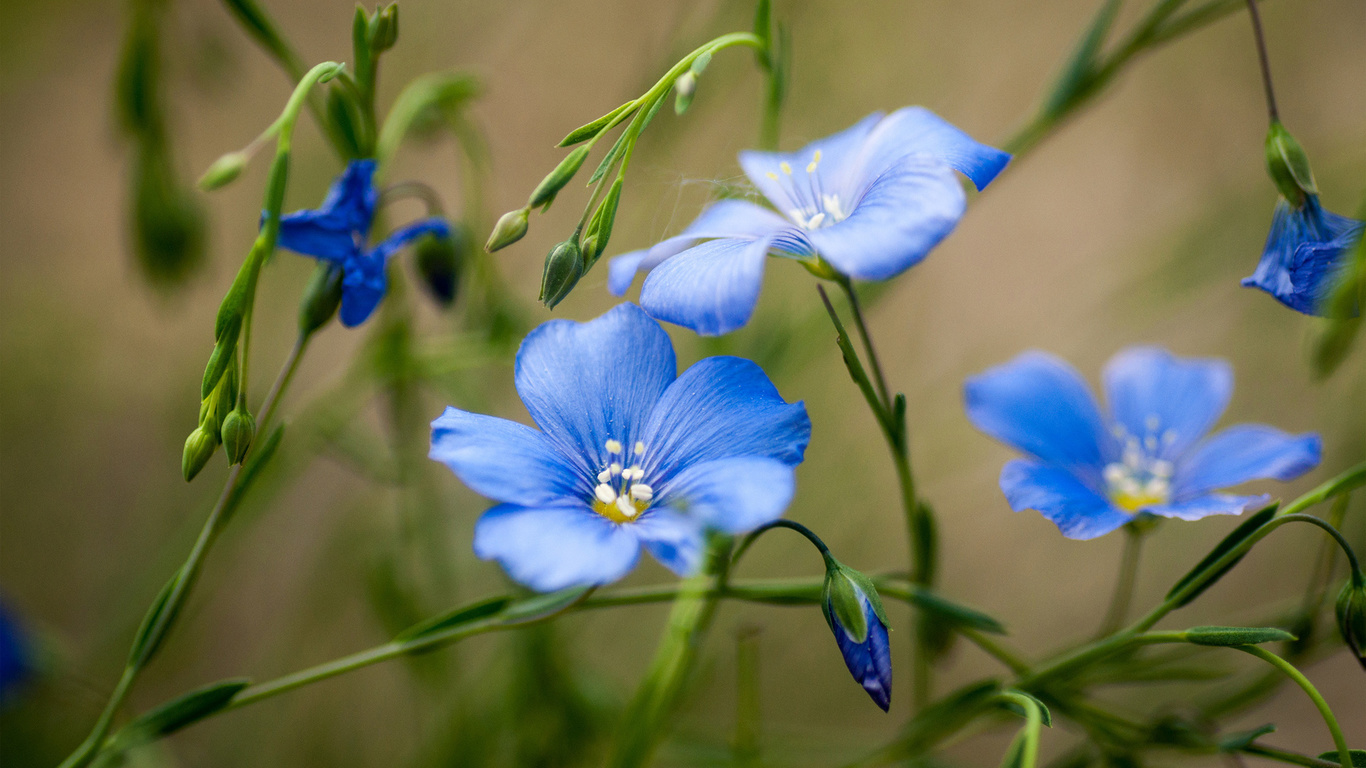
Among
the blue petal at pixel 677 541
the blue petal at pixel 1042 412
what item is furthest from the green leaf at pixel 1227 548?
the blue petal at pixel 677 541

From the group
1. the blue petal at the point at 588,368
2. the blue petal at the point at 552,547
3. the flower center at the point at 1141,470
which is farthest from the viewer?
the flower center at the point at 1141,470

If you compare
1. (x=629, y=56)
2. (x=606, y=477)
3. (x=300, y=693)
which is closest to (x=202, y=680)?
(x=300, y=693)

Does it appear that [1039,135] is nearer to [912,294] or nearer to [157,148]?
[157,148]

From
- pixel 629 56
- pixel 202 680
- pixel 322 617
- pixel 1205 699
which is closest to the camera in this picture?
pixel 1205 699

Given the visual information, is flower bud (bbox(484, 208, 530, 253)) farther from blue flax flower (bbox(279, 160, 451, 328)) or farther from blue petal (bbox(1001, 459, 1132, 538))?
blue petal (bbox(1001, 459, 1132, 538))

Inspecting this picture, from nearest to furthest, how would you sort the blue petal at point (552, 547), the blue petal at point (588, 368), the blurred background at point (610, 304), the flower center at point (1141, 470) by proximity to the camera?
the blue petal at point (552, 547)
the blue petal at point (588, 368)
the flower center at point (1141, 470)
the blurred background at point (610, 304)

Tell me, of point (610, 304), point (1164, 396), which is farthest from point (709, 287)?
point (610, 304)

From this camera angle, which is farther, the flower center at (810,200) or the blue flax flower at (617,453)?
the flower center at (810,200)

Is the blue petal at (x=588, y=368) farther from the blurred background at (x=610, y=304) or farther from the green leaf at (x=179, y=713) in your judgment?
the blurred background at (x=610, y=304)
